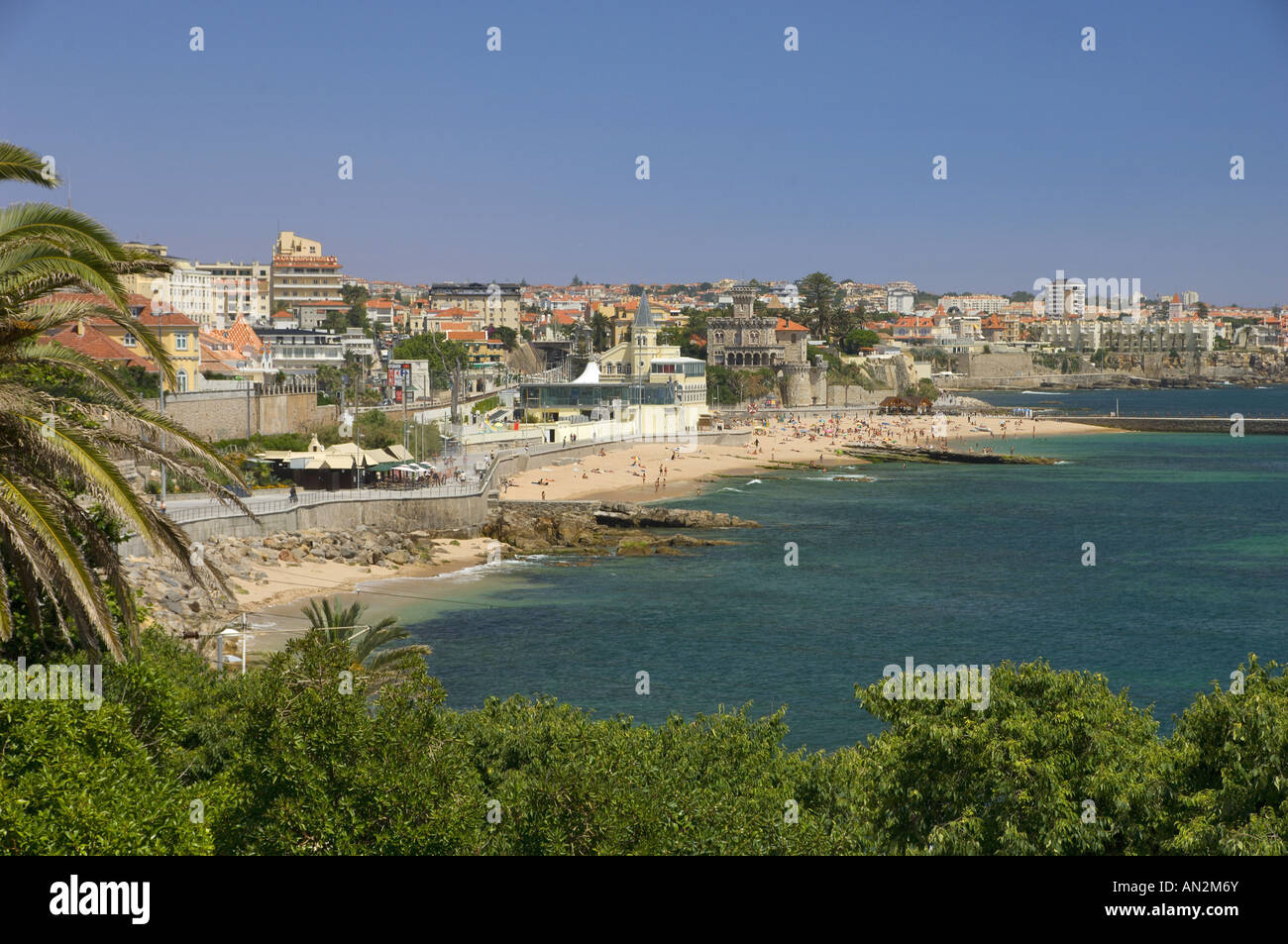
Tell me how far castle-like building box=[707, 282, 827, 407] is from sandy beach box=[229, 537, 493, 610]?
86444 mm

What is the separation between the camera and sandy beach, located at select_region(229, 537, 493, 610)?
96.2 feet

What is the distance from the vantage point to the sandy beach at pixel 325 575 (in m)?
29.3

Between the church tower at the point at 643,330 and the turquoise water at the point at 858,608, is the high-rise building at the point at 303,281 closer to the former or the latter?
the church tower at the point at 643,330

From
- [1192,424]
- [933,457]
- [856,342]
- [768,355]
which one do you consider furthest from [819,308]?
[933,457]

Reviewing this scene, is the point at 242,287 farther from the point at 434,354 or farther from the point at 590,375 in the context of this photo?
the point at 590,375

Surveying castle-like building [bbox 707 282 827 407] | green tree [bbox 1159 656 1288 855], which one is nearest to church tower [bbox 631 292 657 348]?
castle-like building [bbox 707 282 827 407]

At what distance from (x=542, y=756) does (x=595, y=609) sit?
1880 centimetres

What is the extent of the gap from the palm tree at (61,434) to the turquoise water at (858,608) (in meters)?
13.9

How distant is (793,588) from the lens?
35.4 metres

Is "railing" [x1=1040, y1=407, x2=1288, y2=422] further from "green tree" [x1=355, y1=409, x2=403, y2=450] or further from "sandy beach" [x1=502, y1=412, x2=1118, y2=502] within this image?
"green tree" [x1=355, y1=409, x2=403, y2=450]

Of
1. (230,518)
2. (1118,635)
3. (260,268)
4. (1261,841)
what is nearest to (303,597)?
(230,518)

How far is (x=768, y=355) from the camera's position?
409ft

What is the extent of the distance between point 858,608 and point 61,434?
91.0 feet
